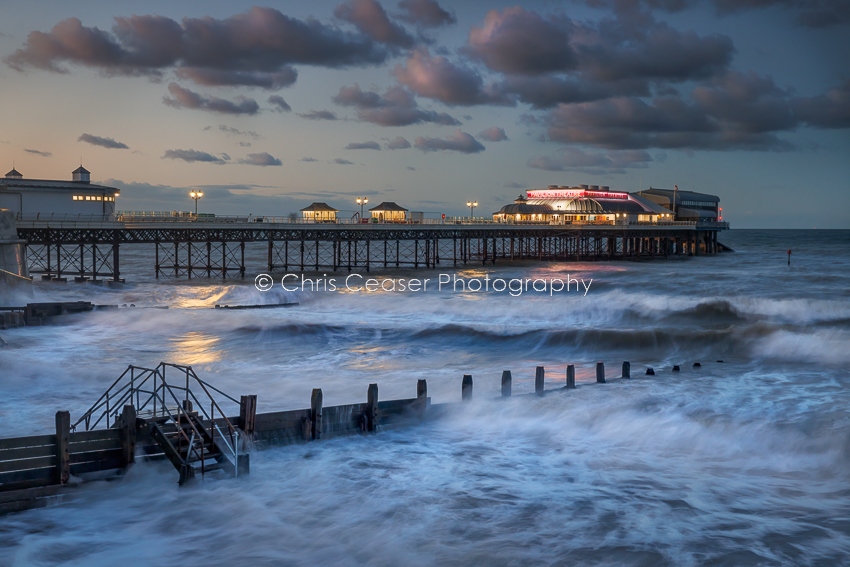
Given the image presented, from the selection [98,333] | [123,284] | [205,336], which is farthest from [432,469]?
[123,284]

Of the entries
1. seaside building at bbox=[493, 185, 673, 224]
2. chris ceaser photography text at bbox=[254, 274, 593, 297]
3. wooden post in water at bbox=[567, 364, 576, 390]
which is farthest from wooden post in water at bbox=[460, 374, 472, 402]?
seaside building at bbox=[493, 185, 673, 224]

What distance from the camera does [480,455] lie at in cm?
1590

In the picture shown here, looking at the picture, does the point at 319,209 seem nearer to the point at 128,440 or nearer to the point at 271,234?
the point at 271,234

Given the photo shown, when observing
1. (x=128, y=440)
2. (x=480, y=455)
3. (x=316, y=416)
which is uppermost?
(x=128, y=440)

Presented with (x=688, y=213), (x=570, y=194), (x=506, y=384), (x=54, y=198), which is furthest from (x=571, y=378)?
(x=688, y=213)

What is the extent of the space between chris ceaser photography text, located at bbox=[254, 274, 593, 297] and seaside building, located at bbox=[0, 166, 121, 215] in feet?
48.9

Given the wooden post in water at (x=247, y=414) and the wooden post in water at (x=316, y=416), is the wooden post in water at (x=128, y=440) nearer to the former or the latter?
the wooden post in water at (x=247, y=414)

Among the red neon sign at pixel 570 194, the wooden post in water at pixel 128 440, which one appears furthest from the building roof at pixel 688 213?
the wooden post in water at pixel 128 440

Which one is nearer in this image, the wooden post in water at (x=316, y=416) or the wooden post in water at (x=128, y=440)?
the wooden post in water at (x=128, y=440)

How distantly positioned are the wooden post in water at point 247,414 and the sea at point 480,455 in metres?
0.63

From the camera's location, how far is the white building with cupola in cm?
5338

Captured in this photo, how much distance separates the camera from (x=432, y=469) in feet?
48.8

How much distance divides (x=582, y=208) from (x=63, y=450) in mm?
100681

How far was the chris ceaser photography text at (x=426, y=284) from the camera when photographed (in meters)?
54.1
